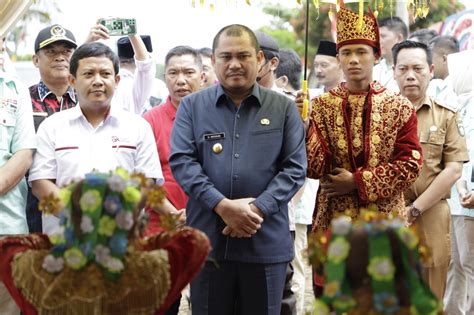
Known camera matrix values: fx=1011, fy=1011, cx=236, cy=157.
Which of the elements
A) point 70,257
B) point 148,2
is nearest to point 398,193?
point 70,257

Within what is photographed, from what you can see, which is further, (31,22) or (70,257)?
(31,22)

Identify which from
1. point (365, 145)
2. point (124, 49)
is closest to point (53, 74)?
point (124, 49)

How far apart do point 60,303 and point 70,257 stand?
0.66 feet

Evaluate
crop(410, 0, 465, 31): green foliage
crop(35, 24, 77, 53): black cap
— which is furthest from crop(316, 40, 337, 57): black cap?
crop(410, 0, 465, 31): green foliage

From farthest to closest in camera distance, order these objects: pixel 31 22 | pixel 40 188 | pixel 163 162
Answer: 1. pixel 31 22
2. pixel 163 162
3. pixel 40 188

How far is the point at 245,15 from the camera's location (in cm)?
731

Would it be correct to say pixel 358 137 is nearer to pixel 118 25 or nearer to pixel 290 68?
pixel 118 25

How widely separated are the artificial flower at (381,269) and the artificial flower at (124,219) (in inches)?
38.2

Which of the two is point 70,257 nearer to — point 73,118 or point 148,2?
point 73,118

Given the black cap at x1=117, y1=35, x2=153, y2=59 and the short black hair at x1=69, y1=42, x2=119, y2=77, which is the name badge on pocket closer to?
the short black hair at x1=69, y1=42, x2=119, y2=77

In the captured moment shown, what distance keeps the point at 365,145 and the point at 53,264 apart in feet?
7.31

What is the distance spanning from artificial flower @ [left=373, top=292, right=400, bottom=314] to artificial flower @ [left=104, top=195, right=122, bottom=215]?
3.52 feet

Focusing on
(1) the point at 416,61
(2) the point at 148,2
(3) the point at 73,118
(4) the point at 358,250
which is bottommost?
(4) the point at 358,250

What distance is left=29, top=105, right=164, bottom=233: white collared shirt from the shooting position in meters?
5.51
